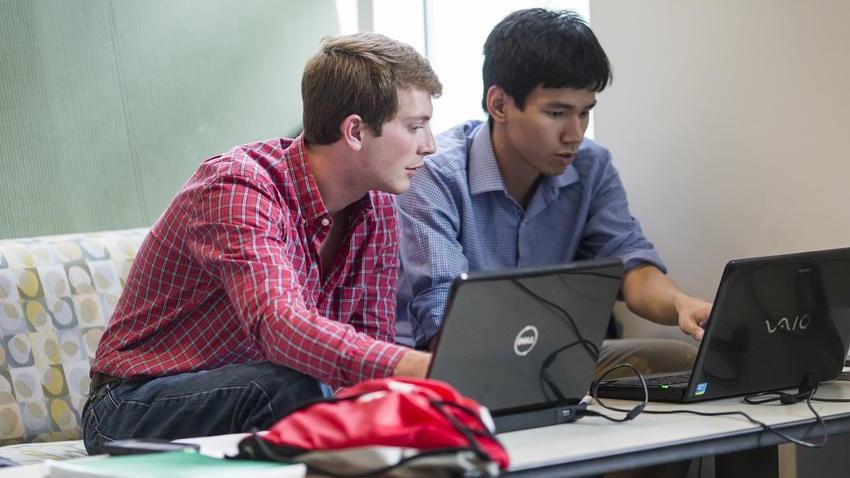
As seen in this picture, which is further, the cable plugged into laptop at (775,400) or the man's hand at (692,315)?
the man's hand at (692,315)

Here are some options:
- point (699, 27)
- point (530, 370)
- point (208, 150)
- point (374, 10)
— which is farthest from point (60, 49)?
point (530, 370)

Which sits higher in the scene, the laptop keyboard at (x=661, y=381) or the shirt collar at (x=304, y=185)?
the shirt collar at (x=304, y=185)

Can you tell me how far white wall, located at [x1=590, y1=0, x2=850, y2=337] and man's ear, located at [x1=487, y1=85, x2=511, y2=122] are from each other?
0.49 metres

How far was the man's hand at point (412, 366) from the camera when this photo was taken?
1.43 meters

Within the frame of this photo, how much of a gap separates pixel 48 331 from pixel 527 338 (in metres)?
1.48

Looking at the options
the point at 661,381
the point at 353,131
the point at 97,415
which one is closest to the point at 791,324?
the point at 661,381

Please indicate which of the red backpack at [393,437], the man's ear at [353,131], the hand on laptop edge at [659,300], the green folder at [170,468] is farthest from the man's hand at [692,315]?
the green folder at [170,468]

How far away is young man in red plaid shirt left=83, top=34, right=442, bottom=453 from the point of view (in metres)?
1.68

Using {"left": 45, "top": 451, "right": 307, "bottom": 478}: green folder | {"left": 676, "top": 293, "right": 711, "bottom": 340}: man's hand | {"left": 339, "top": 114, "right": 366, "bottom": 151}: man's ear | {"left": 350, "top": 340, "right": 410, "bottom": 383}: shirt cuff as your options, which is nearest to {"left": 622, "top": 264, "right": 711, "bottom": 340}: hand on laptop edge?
{"left": 676, "top": 293, "right": 711, "bottom": 340}: man's hand

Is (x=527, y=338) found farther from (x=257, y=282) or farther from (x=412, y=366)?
(x=257, y=282)

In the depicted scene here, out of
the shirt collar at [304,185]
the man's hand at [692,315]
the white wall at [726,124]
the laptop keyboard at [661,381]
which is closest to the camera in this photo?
the laptop keyboard at [661,381]

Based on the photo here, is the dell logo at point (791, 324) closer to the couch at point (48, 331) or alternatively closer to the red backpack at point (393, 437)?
the red backpack at point (393, 437)

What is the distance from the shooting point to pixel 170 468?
1161 mm

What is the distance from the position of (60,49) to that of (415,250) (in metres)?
1.18
